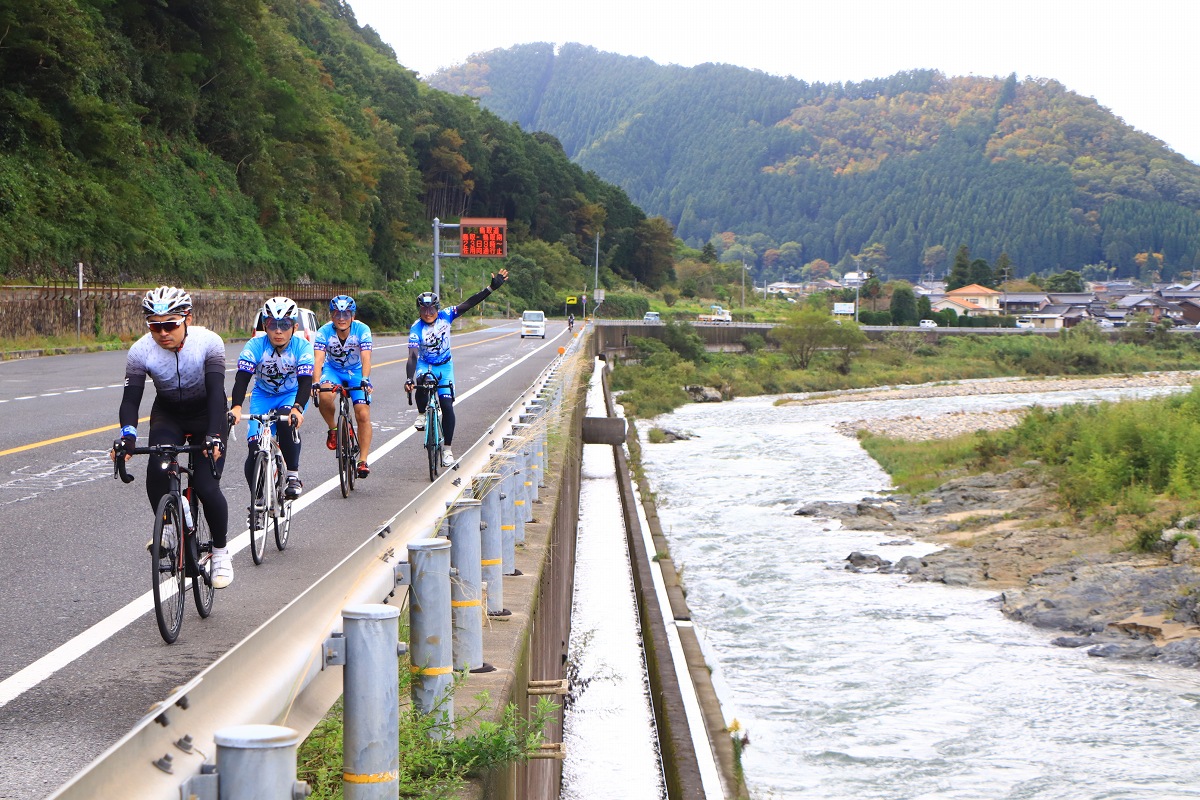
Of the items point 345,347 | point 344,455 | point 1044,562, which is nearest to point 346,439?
point 344,455

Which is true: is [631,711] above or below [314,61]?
below

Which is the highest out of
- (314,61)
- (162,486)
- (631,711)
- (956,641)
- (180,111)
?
(314,61)

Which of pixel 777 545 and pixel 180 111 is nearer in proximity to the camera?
pixel 777 545

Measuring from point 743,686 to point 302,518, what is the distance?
6.93 metres

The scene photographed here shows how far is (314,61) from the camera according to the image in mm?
85875

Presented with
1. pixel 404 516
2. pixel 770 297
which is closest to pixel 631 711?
pixel 404 516

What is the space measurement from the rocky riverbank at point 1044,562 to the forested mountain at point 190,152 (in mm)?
25126

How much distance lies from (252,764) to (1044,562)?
22.4m

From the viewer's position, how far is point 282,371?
9.19 metres

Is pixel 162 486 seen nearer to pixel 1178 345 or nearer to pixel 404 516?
pixel 404 516

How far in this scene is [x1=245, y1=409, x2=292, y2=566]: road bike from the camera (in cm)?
869

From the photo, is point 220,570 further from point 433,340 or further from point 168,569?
point 433,340

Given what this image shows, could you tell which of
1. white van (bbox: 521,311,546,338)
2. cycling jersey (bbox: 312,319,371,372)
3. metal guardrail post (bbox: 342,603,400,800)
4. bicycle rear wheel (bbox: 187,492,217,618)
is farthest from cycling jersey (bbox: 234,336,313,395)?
white van (bbox: 521,311,546,338)

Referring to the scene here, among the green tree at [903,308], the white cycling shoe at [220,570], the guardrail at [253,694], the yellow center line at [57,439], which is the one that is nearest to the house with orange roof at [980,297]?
the green tree at [903,308]
